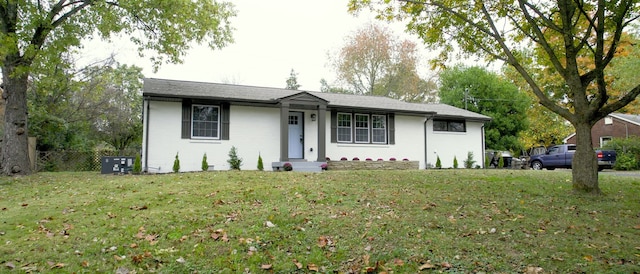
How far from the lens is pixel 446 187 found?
28.8ft

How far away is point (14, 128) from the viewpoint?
39.4ft

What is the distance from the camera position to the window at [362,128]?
55.4 feet

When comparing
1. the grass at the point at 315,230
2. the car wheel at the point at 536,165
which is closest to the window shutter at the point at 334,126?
the grass at the point at 315,230

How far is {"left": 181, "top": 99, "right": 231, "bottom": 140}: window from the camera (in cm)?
1409

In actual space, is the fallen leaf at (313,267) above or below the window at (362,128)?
below

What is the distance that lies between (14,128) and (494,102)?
31.2 meters

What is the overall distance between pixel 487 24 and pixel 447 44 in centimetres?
110

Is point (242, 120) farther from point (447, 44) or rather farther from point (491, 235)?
point (491, 235)

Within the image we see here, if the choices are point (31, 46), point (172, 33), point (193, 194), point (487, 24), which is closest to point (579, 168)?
point (487, 24)

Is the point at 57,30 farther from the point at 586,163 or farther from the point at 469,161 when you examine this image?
the point at 469,161

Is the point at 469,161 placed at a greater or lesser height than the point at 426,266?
greater

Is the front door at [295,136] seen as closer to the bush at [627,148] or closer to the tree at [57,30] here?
the tree at [57,30]

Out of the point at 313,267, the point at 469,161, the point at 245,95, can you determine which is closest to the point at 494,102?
the point at 469,161

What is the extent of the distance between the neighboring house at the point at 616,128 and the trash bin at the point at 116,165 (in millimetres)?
34753
